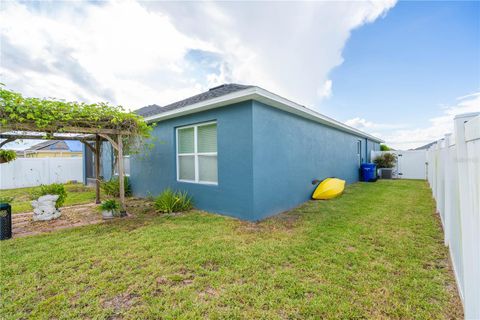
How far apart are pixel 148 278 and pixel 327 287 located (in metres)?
2.04

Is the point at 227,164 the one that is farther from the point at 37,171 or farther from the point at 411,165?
the point at 411,165

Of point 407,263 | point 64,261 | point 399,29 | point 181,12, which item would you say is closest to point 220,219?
point 64,261

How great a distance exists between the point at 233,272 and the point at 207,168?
3.38m

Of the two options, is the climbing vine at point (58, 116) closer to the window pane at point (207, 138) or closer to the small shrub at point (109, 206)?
the window pane at point (207, 138)

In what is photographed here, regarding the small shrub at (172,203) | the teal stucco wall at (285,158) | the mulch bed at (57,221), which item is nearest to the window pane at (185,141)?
the small shrub at (172,203)

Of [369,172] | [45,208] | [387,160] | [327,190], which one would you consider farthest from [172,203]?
[387,160]

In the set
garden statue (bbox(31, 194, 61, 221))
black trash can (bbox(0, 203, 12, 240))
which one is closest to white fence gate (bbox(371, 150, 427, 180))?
garden statue (bbox(31, 194, 61, 221))

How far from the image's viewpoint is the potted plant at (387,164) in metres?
12.8

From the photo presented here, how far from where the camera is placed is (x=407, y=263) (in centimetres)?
273

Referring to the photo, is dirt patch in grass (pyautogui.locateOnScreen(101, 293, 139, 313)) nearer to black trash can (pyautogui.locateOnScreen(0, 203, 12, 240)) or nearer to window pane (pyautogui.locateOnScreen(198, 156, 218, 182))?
black trash can (pyautogui.locateOnScreen(0, 203, 12, 240))

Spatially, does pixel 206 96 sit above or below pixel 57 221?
above

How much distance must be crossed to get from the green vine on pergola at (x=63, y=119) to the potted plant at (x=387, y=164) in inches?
538

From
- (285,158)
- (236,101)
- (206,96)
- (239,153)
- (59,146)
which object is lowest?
(285,158)

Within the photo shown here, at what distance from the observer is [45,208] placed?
491 cm
